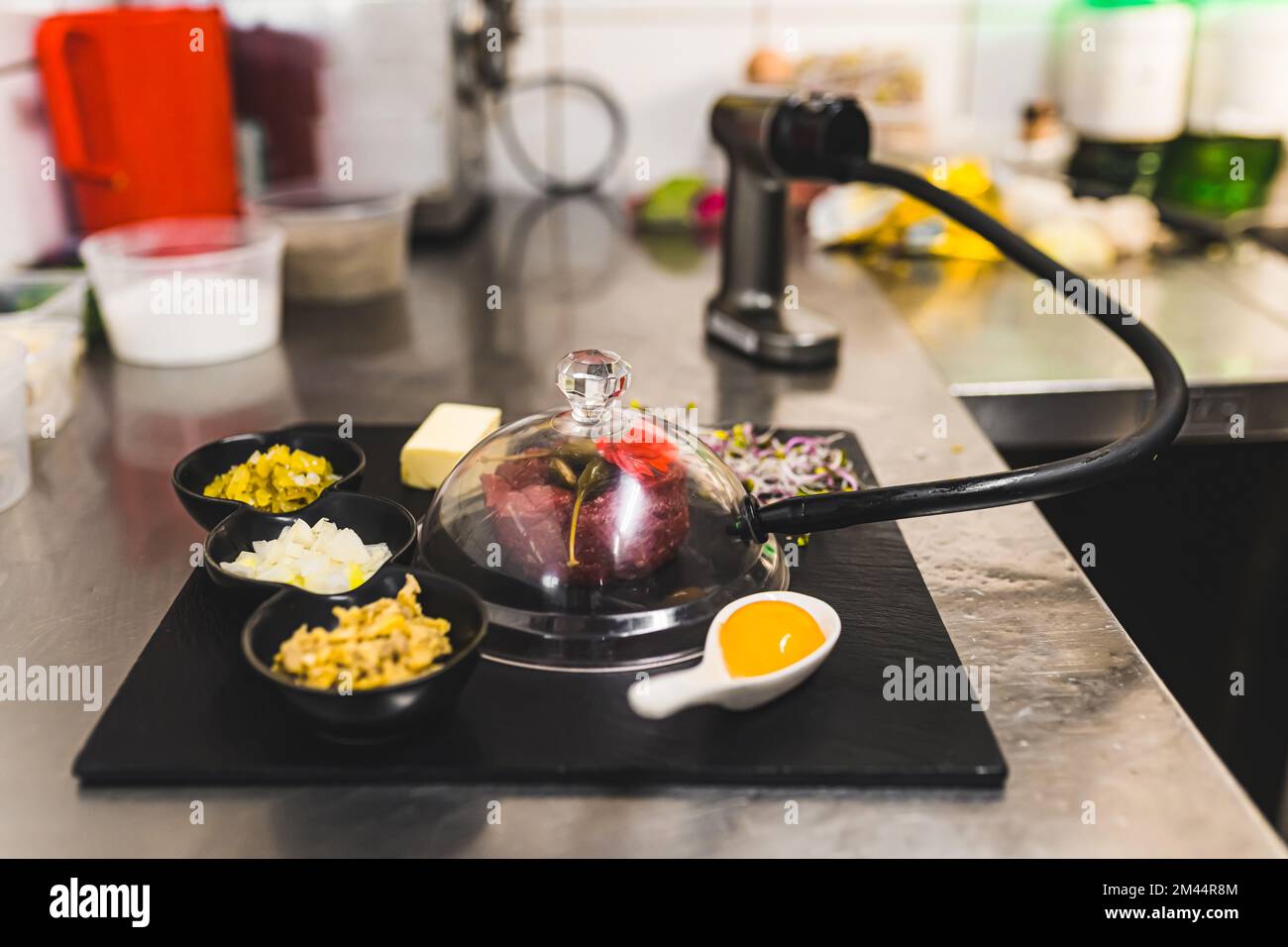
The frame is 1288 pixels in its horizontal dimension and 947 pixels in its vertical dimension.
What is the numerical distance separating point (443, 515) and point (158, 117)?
0.87 m

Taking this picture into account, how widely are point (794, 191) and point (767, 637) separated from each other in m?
1.36

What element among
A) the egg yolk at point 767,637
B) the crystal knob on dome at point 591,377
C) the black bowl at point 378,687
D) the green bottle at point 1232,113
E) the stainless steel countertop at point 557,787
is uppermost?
the green bottle at point 1232,113

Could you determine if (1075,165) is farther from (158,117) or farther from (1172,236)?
(158,117)

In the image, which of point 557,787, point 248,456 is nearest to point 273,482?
point 248,456

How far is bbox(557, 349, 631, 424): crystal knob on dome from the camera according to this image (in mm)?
812

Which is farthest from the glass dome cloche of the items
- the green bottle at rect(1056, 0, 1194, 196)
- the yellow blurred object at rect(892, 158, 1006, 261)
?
the green bottle at rect(1056, 0, 1194, 196)

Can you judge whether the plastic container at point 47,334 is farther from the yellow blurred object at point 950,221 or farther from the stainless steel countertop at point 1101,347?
the yellow blurred object at point 950,221

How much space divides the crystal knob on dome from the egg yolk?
17 cm

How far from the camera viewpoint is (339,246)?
158 centimetres

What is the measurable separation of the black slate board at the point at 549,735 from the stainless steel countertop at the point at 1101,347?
0.55 m

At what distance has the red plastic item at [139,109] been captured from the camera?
137cm

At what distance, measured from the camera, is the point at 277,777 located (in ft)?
2.17

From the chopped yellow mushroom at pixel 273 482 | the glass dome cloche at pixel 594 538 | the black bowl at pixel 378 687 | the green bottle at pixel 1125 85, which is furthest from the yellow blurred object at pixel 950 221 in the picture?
the black bowl at pixel 378 687

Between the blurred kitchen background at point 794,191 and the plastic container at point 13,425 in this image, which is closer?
the plastic container at point 13,425
